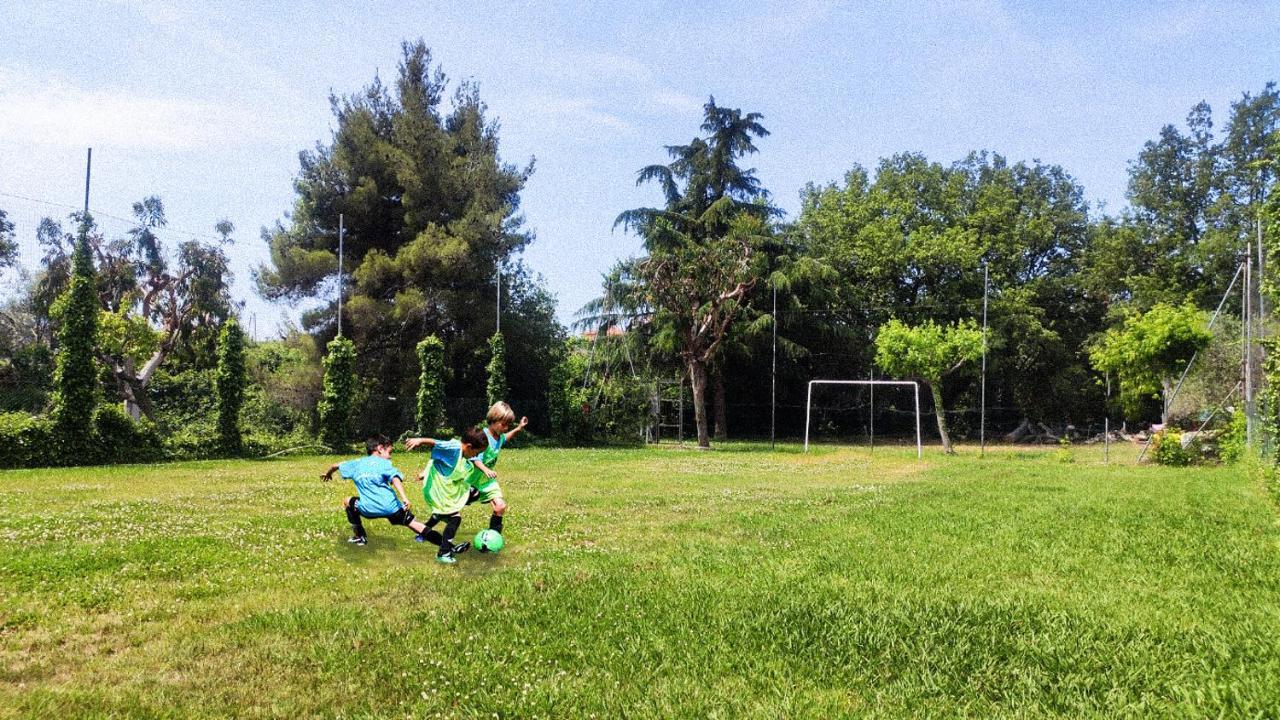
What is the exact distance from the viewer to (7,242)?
2644cm

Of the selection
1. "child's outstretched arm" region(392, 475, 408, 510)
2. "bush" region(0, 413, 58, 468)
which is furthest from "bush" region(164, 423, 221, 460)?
"child's outstretched arm" region(392, 475, 408, 510)

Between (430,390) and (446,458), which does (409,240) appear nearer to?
(430,390)

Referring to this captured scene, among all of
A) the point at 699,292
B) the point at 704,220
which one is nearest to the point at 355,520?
the point at 699,292

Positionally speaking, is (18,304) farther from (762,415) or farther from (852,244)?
(852,244)

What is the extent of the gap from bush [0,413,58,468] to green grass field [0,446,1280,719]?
32.9ft

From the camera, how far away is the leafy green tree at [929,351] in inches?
987

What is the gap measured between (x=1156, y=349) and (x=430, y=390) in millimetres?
21439

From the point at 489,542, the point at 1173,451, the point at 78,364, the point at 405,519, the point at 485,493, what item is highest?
the point at 78,364

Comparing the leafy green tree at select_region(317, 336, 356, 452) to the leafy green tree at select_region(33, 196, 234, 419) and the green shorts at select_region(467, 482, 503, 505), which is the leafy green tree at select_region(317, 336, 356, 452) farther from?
the green shorts at select_region(467, 482, 503, 505)

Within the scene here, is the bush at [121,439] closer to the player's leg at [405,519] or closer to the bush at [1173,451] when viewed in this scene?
the player's leg at [405,519]

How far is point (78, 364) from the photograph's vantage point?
19016 millimetres

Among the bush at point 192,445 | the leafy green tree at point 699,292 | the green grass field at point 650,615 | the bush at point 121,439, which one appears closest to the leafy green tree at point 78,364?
the bush at point 121,439

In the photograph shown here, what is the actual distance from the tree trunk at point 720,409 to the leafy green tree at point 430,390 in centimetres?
1313

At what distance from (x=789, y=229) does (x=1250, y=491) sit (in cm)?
2651
